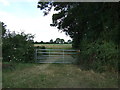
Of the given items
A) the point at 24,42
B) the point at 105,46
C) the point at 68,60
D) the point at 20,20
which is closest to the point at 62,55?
the point at 68,60

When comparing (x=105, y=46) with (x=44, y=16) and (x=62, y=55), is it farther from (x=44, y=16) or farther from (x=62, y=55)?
(x=44, y=16)

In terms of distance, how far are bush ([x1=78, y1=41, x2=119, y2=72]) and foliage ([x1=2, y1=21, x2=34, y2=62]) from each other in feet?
15.2

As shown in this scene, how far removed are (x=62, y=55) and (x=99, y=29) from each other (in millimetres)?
4635

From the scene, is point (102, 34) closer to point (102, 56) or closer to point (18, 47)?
point (102, 56)

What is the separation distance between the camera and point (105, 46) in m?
7.80

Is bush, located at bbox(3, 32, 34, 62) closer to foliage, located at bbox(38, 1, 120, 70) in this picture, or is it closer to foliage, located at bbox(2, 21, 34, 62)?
foliage, located at bbox(2, 21, 34, 62)

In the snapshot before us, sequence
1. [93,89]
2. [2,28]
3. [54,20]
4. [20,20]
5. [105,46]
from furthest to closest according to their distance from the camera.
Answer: [54,20], [20,20], [2,28], [105,46], [93,89]

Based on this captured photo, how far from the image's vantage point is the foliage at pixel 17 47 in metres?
8.93

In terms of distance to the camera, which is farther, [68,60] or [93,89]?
[68,60]

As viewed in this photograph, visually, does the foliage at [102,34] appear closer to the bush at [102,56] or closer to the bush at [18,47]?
the bush at [102,56]

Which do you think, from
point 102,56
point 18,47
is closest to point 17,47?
point 18,47

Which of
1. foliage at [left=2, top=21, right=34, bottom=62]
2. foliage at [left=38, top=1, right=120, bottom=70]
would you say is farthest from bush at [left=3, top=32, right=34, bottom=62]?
foliage at [left=38, top=1, right=120, bottom=70]

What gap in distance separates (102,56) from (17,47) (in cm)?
564

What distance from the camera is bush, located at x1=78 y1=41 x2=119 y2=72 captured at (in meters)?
7.29
